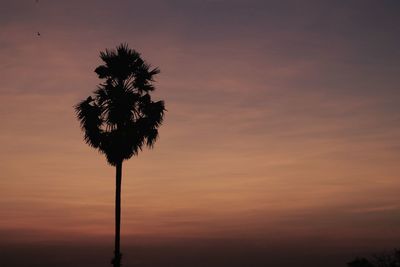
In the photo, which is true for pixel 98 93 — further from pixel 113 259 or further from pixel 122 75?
pixel 113 259

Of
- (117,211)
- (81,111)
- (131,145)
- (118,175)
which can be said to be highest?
(81,111)

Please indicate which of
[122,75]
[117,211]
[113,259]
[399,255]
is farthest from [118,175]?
[399,255]

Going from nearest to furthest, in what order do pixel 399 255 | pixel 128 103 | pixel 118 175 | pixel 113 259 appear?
1. pixel 113 259
2. pixel 118 175
3. pixel 128 103
4. pixel 399 255

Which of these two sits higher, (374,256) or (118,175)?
(118,175)

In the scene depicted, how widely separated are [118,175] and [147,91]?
235 inches

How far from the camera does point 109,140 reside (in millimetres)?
29719

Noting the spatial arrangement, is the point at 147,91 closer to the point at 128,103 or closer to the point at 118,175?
the point at 128,103

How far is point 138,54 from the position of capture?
31.8m

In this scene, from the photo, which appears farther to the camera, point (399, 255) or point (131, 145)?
point (399, 255)

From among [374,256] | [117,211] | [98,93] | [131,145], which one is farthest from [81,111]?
[374,256]

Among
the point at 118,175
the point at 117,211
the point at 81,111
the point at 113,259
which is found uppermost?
the point at 81,111

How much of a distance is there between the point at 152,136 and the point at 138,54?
5.18 meters

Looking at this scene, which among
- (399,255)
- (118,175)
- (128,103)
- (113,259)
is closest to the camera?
(113,259)

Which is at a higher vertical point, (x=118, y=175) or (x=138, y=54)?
(x=138, y=54)
